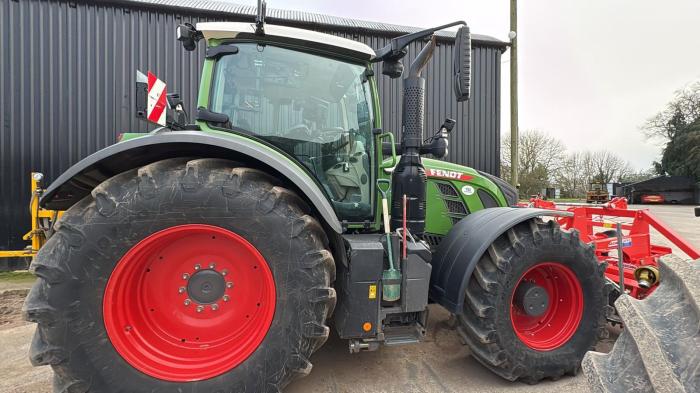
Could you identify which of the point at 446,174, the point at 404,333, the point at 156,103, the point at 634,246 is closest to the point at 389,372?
the point at 404,333

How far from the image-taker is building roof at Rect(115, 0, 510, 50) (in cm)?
572

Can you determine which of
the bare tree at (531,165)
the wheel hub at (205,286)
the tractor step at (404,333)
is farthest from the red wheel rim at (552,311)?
the bare tree at (531,165)

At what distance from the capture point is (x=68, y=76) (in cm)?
557

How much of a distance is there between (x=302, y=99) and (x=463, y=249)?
4.92ft

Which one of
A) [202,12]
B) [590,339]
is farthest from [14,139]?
[590,339]

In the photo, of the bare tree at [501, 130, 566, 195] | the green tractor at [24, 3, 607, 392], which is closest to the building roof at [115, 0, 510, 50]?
the green tractor at [24, 3, 607, 392]

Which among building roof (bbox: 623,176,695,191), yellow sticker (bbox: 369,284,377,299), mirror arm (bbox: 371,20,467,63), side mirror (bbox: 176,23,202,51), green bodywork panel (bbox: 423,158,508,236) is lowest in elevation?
yellow sticker (bbox: 369,284,377,299)

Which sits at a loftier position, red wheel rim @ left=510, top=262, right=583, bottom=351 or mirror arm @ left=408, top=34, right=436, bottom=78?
mirror arm @ left=408, top=34, right=436, bottom=78

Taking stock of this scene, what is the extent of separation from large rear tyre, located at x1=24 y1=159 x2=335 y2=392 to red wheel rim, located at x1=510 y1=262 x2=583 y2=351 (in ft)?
4.94

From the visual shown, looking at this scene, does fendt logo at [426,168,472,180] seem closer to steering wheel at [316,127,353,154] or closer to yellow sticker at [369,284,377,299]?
steering wheel at [316,127,353,154]

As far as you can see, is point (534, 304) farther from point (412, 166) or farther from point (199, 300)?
point (199, 300)

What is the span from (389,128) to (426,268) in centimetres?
470

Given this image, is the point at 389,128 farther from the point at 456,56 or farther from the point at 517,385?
the point at 517,385

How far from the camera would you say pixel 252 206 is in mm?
1840
